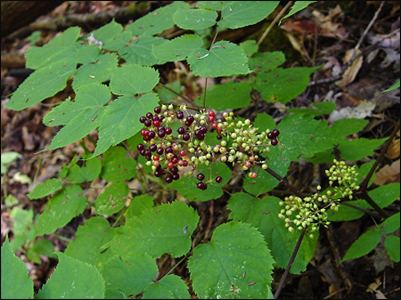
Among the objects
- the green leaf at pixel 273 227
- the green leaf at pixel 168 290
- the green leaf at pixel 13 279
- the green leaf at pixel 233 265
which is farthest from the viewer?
the green leaf at pixel 273 227

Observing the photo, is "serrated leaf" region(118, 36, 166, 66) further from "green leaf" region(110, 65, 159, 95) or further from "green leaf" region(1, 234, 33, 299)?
"green leaf" region(1, 234, 33, 299)

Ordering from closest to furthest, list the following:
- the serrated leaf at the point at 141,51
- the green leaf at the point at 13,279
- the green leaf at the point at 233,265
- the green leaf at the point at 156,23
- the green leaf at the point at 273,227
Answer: the green leaf at the point at 13,279 → the green leaf at the point at 233,265 → the green leaf at the point at 273,227 → the serrated leaf at the point at 141,51 → the green leaf at the point at 156,23

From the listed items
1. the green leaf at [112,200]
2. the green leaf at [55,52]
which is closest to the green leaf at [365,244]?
the green leaf at [112,200]

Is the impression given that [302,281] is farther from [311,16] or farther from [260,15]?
[311,16]

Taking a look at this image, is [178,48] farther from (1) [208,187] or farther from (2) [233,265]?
(2) [233,265]

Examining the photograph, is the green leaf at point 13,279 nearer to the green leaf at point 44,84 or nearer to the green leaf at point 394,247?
the green leaf at point 44,84
